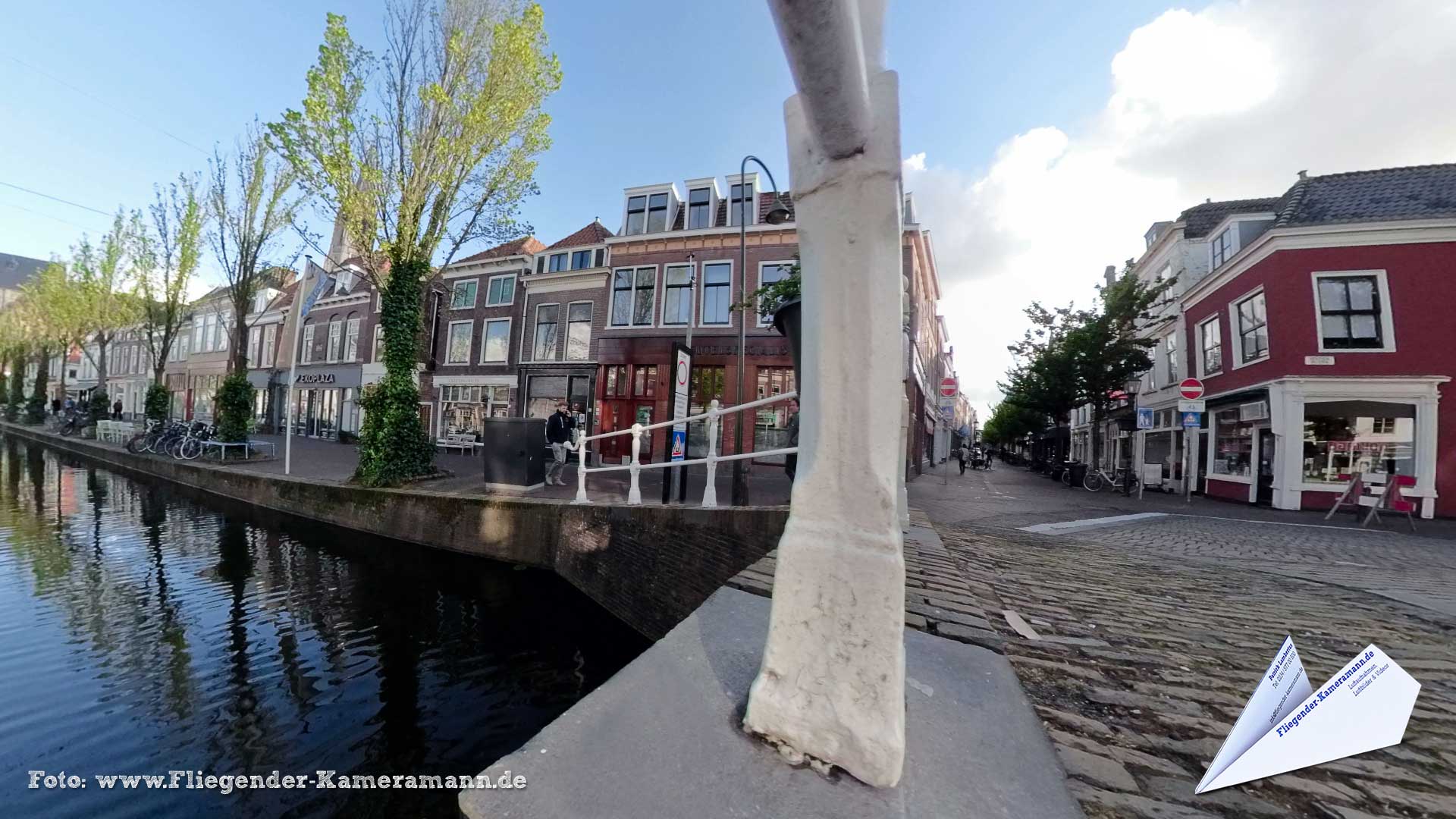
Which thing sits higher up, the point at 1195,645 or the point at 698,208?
the point at 698,208

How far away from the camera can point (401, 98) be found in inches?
432

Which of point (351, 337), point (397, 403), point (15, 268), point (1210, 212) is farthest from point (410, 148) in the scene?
point (15, 268)

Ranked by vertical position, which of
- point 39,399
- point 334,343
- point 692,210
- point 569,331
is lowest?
point 39,399

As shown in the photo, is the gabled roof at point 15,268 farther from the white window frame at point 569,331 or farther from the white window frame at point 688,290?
the white window frame at point 688,290

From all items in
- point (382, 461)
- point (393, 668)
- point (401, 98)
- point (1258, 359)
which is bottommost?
point (393, 668)

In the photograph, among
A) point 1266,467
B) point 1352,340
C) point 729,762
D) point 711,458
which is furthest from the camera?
point 1266,467

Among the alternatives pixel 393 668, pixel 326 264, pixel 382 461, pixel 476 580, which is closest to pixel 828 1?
pixel 393 668

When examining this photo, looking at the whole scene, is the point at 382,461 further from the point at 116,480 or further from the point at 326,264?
the point at 326,264

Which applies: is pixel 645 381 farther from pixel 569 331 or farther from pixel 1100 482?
pixel 1100 482

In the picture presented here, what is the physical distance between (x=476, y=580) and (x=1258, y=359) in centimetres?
1875

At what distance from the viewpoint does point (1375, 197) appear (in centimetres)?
1283

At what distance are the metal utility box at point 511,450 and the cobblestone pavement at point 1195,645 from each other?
662cm

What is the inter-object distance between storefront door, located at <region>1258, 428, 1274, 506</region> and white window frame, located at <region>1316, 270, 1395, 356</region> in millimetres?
2324

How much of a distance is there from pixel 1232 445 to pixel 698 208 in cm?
1747
